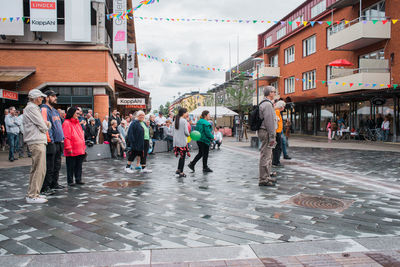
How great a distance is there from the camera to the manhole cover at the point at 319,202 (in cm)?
507

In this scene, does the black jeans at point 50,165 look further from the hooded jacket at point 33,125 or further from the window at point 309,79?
the window at point 309,79

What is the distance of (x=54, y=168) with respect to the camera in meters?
6.68

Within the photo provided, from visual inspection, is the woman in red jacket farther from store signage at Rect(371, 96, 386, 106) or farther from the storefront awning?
store signage at Rect(371, 96, 386, 106)

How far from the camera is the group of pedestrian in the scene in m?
5.46

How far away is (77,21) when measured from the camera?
16.8m

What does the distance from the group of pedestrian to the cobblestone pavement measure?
1.08 feet

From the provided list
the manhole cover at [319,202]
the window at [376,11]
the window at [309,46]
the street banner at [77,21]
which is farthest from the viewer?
the window at [309,46]

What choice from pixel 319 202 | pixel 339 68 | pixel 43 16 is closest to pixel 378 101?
pixel 339 68

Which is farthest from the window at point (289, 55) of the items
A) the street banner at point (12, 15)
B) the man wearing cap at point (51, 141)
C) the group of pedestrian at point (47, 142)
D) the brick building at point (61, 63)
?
the man wearing cap at point (51, 141)

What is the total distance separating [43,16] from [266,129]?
14.5 metres

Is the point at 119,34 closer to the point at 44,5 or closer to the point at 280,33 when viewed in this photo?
the point at 44,5

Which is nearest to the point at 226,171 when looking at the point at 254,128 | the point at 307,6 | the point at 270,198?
the point at 254,128

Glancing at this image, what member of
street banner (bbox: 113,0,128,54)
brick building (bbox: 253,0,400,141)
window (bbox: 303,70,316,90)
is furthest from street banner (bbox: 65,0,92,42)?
window (bbox: 303,70,316,90)

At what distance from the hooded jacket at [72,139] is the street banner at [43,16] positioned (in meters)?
11.7
